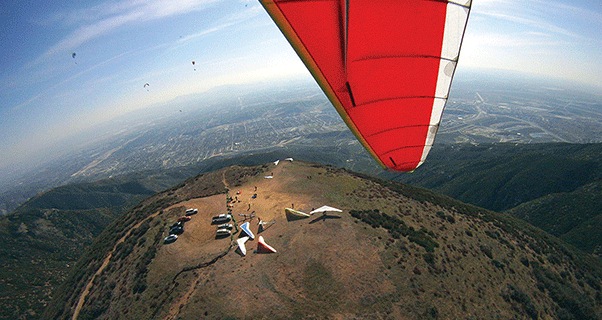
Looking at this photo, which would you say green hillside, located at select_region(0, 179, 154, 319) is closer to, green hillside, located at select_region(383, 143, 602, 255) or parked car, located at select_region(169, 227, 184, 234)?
parked car, located at select_region(169, 227, 184, 234)

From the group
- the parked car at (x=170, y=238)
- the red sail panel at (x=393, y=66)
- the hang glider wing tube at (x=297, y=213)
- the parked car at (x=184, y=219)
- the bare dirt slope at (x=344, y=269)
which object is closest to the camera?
the red sail panel at (x=393, y=66)

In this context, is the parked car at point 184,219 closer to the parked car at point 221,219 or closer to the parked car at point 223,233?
the parked car at point 221,219

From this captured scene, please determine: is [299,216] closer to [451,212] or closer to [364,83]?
[364,83]

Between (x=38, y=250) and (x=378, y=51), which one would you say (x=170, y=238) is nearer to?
(x=378, y=51)

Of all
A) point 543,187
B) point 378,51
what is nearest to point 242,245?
point 378,51

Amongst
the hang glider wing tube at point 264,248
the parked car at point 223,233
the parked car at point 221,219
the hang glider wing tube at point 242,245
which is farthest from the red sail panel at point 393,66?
the parked car at point 221,219

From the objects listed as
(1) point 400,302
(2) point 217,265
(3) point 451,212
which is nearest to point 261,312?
(2) point 217,265
